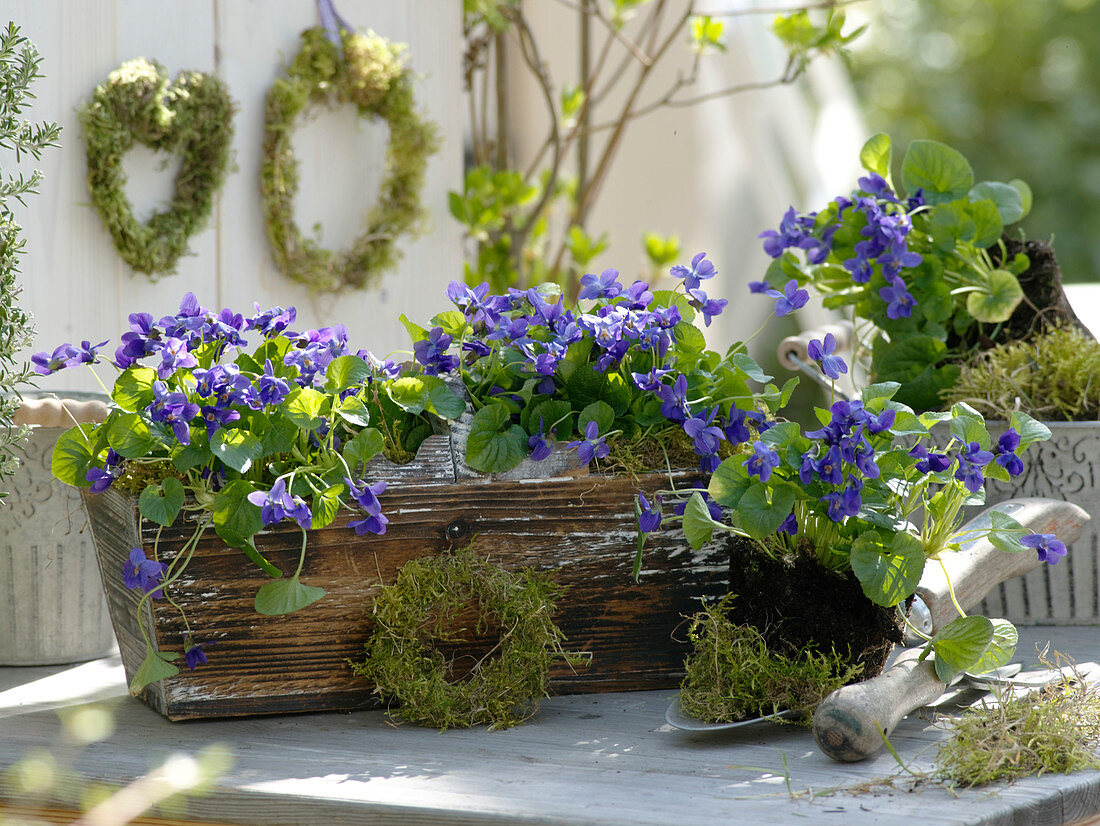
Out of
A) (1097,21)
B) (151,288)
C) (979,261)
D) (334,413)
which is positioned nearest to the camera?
(334,413)

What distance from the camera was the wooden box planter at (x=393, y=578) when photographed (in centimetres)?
95

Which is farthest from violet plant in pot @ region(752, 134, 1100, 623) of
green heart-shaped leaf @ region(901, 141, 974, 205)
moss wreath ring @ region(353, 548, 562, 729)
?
moss wreath ring @ region(353, 548, 562, 729)

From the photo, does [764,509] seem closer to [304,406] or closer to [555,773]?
[555,773]

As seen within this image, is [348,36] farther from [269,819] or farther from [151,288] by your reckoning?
[269,819]

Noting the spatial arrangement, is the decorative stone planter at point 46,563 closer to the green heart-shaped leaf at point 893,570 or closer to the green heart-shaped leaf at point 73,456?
the green heart-shaped leaf at point 73,456

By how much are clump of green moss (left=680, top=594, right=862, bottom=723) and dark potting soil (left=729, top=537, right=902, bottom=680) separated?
0.5 inches

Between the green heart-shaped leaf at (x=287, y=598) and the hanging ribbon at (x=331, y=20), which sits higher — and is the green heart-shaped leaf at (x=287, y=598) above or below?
below

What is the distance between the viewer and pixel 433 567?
0.97m

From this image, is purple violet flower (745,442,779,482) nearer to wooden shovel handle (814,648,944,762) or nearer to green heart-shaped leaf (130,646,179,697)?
wooden shovel handle (814,648,944,762)

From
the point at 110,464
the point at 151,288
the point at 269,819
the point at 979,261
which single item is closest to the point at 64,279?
the point at 151,288

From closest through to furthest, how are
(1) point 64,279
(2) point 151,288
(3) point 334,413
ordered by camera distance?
(3) point 334,413 → (1) point 64,279 → (2) point 151,288

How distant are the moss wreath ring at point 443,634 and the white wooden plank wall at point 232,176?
730 mm

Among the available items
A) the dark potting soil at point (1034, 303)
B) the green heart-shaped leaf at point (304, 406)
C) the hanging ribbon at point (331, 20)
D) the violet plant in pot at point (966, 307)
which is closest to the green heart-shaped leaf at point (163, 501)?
the green heart-shaped leaf at point (304, 406)

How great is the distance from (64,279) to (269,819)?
3.13 ft
